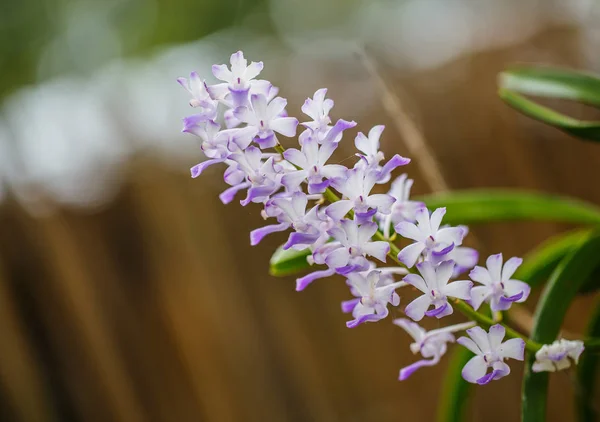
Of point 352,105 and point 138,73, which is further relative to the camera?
point 138,73

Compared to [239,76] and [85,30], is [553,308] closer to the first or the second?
[239,76]

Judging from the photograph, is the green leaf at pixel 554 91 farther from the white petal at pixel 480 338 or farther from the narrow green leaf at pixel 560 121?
the white petal at pixel 480 338

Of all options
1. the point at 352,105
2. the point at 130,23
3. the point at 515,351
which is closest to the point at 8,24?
the point at 130,23

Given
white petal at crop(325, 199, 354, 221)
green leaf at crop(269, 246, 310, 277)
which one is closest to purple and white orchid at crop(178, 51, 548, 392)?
white petal at crop(325, 199, 354, 221)

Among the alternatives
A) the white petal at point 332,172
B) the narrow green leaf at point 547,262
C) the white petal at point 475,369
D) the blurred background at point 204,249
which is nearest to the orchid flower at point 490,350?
the white petal at point 475,369

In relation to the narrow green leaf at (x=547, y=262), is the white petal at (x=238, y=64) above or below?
above

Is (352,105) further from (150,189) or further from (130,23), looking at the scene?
(130,23)
